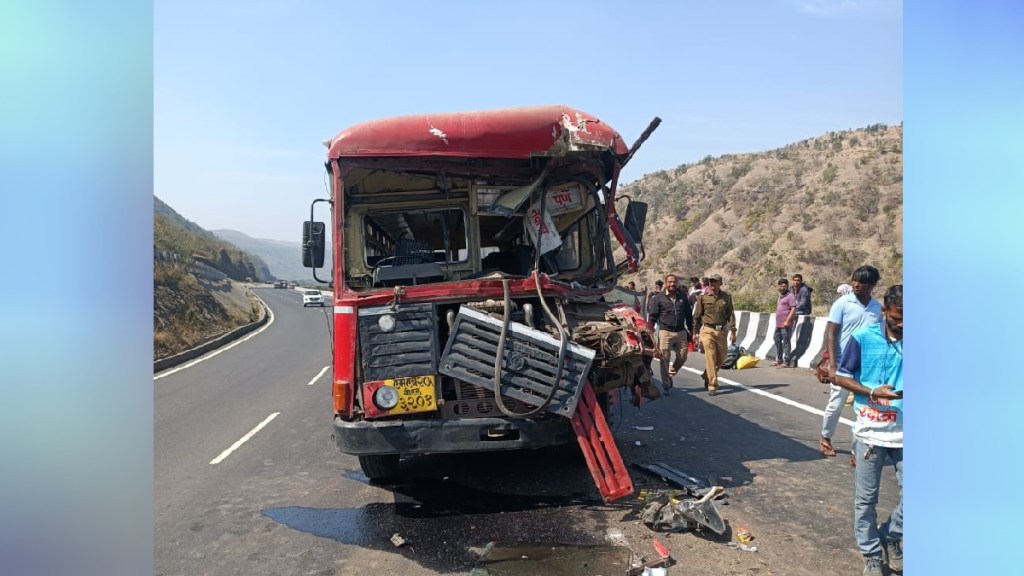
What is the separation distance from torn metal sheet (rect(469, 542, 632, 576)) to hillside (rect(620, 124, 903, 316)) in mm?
19708

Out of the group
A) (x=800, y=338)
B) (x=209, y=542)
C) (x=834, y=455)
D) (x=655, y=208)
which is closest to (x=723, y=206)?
(x=655, y=208)

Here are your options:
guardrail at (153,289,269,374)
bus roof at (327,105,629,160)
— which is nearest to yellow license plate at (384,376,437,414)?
bus roof at (327,105,629,160)

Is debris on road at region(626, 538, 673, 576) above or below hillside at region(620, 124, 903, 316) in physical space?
below

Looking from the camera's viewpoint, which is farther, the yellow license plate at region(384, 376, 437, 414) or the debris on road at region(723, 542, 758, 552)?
the yellow license plate at region(384, 376, 437, 414)

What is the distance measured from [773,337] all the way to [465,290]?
11072 millimetres

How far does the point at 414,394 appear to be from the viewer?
487 cm

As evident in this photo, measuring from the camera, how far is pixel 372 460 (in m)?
5.67

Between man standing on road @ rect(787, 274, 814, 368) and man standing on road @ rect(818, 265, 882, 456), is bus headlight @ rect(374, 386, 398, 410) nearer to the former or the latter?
man standing on road @ rect(818, 265, 882, 456)

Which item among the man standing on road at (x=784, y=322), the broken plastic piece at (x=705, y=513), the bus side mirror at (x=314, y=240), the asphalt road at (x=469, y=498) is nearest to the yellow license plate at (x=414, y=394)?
the asphalt road at (x=469, y=498)

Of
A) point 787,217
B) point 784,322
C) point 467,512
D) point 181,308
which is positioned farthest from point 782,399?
point 787,217

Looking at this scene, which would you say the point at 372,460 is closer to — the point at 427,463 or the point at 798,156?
the point at 427,463

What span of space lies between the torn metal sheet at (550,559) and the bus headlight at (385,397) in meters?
1.22

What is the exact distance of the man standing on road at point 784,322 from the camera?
12926mm

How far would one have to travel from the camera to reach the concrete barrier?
41.7ft
